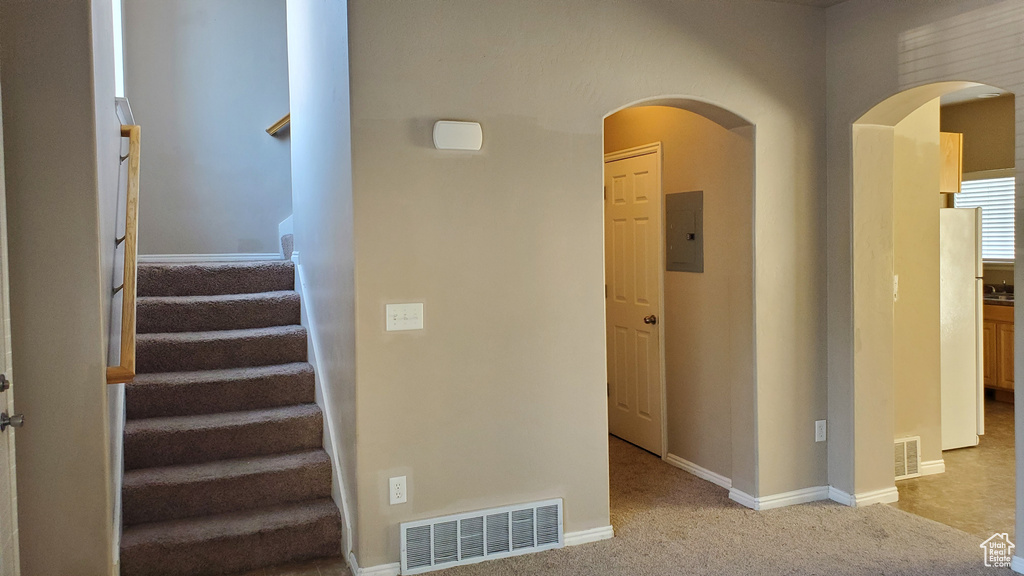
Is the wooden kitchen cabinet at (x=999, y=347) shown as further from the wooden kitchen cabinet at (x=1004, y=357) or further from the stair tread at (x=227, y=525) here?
the stair tread at (x=227, y=525)

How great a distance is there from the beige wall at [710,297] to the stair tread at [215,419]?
2084 mm

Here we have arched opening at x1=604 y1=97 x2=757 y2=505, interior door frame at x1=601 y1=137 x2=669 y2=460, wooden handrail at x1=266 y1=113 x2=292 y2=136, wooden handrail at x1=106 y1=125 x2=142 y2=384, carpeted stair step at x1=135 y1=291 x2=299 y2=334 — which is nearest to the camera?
wooden handrail at x1=106 y1=125 x2=142 y2=384

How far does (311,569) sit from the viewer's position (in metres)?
3.18

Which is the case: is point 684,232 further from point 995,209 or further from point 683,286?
point 995,209

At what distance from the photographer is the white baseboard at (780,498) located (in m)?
3.83

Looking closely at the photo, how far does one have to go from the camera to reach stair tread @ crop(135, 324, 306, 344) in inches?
155

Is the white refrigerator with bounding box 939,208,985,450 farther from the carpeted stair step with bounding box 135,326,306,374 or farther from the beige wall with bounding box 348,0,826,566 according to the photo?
the carpeted stair step with bounding box 135,326,306,374

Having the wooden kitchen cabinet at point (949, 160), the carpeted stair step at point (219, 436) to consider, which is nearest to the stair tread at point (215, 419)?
the carpeted stair step at point (219, 436)

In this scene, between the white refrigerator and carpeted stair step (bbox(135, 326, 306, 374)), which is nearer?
carpeted stair step (bbox(135, 326, 306, 374))

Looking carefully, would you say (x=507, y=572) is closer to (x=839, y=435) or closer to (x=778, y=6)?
(x=839, y=435)

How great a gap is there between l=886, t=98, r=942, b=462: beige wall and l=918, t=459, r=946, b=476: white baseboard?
0.10ft

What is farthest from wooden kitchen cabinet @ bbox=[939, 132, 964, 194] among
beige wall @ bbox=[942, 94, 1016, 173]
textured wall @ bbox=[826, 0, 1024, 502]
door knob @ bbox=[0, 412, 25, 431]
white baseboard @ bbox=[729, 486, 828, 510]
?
door knob @ bbox=[0, 412, 25, 431]

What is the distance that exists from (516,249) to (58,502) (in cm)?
191

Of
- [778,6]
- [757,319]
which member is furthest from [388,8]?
[757,319]
